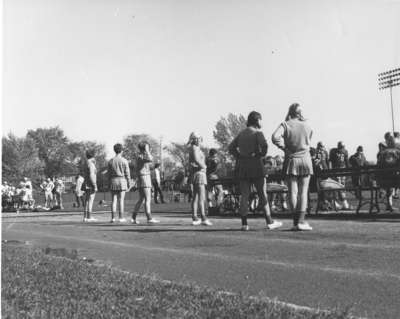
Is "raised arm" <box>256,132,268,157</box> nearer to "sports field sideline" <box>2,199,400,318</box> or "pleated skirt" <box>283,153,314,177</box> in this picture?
"pleated skirt" <box>283,153,314,177</box>

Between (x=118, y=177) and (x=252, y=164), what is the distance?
18.1 ft

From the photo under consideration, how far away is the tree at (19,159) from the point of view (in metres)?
88.4

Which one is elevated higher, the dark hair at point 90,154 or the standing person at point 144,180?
the dark hair at point 90,154

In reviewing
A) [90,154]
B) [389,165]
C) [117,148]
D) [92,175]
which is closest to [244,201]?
[389,165]

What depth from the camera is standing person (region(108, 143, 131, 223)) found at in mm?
14938

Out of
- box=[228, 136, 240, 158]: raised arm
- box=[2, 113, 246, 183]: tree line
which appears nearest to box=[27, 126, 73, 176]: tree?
box=[2, 113, 246, 183]: tree line

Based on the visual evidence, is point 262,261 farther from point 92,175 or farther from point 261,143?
point 92,175

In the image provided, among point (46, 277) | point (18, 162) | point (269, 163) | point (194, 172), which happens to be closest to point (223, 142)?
point (18, 162)

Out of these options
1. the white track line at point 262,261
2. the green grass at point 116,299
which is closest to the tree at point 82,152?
the white track line at point 262,261

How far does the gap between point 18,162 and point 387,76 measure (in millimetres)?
64105

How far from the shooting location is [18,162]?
3620 inches

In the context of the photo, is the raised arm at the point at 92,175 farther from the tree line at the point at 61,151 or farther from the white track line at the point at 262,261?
the tree line at the point at 61,151

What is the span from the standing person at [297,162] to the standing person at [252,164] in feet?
1.73

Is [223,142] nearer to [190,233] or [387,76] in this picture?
[387,76]
